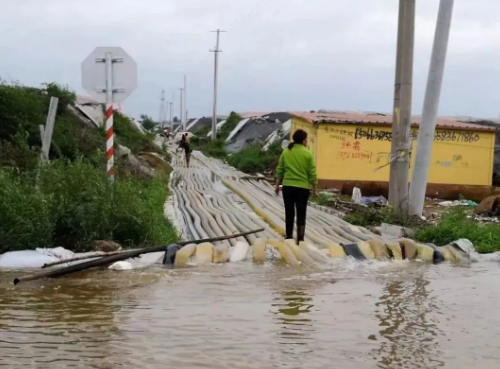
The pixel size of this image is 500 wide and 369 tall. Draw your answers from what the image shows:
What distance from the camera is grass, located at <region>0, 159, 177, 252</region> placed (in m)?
7.56

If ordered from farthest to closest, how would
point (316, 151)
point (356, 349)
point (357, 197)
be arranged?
point (316, 151)
point (357, 197)
point (356, 349)

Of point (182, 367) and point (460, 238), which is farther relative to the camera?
point (460, 238)

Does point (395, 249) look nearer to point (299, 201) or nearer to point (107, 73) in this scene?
point (299, 201)

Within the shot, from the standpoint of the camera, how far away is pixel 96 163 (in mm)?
8938

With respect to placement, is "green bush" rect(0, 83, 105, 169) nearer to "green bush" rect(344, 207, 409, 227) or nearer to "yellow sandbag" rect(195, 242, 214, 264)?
"green bush" rect(344, 207, 409, 227)

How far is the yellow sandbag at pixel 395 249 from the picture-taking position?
26.8 feet

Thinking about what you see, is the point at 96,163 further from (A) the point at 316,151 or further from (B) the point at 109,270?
(A) the point at 316,151

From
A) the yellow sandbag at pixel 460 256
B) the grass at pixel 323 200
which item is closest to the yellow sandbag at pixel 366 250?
the yellow sandbag at pixel 460 256

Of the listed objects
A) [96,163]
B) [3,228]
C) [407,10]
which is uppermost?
[407,10]

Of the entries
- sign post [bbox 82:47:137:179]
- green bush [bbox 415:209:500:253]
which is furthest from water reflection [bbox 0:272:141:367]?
green bush [bbox 415:209:500:253]

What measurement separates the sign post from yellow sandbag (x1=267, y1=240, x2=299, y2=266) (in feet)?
7.87

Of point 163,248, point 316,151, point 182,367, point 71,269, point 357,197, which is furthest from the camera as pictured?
point 316,151

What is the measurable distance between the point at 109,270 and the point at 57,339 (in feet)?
8.06

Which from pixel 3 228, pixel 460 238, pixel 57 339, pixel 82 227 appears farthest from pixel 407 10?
Answer: pixel 57 339
